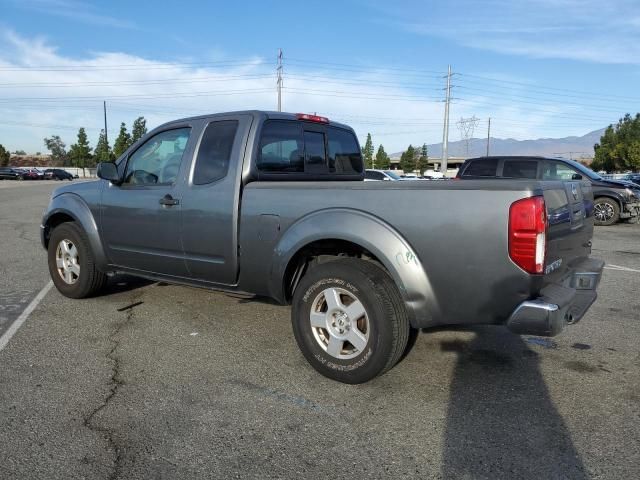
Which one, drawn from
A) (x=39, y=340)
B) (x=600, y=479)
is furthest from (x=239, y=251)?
(x=600, y=479)

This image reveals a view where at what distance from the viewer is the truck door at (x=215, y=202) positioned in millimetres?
4219

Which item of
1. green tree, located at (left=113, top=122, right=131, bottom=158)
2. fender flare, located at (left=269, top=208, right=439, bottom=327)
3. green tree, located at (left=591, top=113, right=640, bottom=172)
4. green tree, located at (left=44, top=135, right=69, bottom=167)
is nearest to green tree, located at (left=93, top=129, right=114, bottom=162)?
green tree, located at (left=113, top=122, right=131, bottom=158)

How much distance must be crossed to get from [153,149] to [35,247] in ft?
19.2

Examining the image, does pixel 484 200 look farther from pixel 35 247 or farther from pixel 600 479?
pixel 35 247

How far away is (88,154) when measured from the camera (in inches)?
3460

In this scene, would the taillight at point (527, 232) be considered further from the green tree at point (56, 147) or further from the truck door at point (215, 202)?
the green tree at point (56, 147)

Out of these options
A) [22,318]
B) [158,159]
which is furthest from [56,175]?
[158,159]

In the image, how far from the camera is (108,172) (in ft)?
16.7

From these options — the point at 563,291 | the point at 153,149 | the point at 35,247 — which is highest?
the point at 153,149

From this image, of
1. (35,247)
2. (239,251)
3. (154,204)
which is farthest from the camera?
(35,247)

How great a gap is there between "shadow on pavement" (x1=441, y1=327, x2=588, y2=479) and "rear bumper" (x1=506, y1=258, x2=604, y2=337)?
21.4 inches

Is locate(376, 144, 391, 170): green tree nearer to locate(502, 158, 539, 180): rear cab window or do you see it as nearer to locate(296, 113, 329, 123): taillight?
locate(502, 158, 539, 180): rear cab window

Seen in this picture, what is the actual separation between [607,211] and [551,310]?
12660 mm

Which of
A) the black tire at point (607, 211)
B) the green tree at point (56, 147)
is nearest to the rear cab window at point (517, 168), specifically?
the black tire at point (607, 211)
